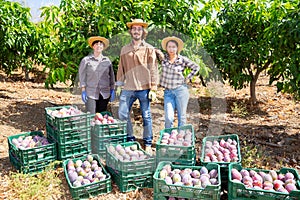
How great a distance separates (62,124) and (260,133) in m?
3.40

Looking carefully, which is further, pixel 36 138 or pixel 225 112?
pixel 225 112

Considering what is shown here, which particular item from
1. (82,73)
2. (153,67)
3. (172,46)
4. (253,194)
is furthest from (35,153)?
(253,194)

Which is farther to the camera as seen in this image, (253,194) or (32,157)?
(32,157)

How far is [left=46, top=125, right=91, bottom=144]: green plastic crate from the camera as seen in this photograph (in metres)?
3.78

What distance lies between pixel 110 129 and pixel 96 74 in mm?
853

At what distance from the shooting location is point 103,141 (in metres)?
3.96

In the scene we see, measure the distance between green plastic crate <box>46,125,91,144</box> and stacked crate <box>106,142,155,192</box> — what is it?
19.7 inches

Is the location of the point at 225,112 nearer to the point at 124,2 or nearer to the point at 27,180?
the point at 124,2

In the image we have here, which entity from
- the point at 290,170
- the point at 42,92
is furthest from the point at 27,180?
the point at 42,92

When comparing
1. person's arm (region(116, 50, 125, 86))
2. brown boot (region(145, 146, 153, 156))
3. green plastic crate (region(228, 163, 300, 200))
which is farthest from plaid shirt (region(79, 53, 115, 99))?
green plastic crate (region(228, 163, 300, 200))

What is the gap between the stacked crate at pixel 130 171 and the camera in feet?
11.0

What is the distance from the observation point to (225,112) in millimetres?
7215

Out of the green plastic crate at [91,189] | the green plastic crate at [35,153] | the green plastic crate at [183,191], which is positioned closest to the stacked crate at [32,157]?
the green plastic crate at [35,153]

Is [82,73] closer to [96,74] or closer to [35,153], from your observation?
[96,74]
